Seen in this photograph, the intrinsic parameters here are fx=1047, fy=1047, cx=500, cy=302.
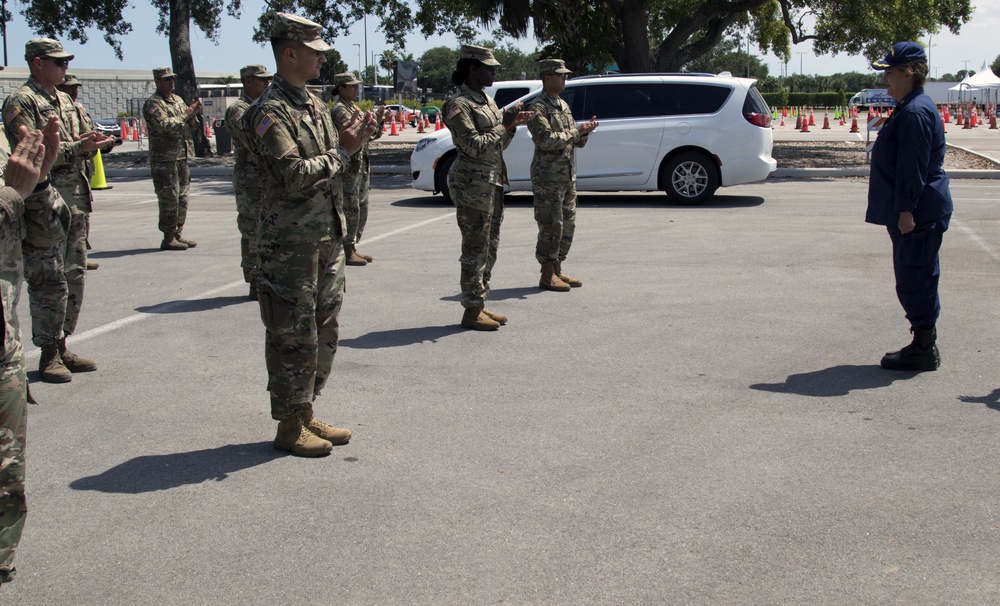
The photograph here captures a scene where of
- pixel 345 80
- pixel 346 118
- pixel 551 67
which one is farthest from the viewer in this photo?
pixel 345 80

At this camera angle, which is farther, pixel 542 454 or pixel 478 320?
pixel 478 320

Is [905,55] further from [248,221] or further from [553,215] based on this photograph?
[248,221]

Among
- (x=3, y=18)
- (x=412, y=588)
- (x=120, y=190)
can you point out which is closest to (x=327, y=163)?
(x=412, y=588)

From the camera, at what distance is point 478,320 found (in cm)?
746

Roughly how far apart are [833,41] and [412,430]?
23994 millimetres

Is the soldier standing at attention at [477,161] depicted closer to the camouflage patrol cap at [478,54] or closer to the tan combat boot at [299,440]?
the camouflage patrol cap at [478,54]

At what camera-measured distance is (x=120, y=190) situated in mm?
19672

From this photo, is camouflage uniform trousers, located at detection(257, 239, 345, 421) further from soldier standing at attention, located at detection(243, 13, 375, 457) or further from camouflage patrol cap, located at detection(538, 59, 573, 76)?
camouflage patrol cap, located at detection(538, 59, 573, 76)

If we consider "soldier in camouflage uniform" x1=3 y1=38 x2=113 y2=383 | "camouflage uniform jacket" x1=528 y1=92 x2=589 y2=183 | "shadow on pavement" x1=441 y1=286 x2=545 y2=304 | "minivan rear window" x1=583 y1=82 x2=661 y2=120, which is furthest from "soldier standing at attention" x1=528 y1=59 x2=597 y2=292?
"minivan rear window" x1=583 y1=82 x2=661 y2=120

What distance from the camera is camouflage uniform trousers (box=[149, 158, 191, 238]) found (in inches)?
439

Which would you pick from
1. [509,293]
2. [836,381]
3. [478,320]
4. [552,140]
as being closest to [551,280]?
[509,293]

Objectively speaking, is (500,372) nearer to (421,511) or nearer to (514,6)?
(421,511)

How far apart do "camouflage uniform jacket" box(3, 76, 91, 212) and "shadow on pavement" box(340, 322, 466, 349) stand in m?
1.99

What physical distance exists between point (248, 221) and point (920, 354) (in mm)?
5132
